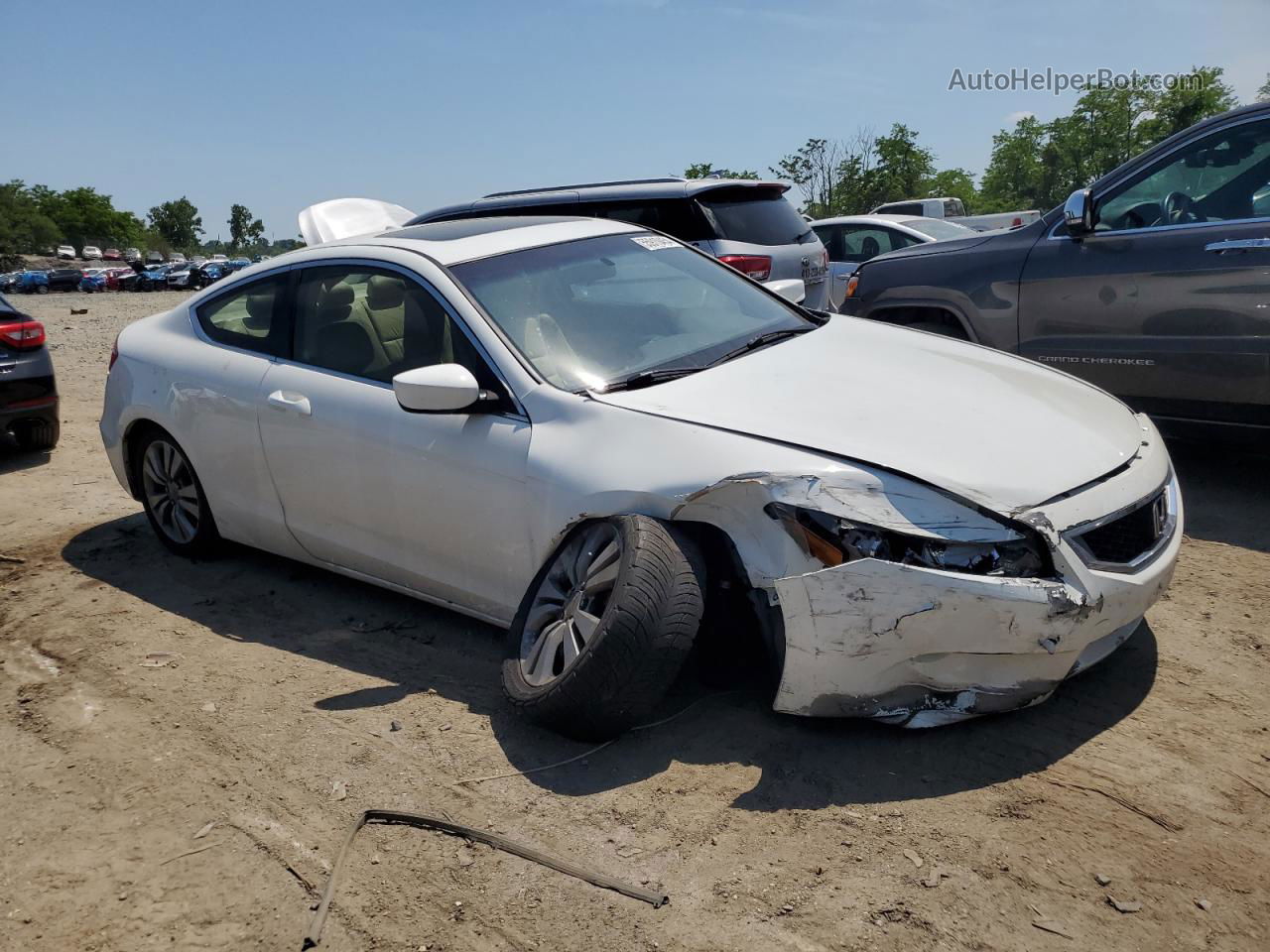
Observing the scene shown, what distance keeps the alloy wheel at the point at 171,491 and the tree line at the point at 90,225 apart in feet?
251

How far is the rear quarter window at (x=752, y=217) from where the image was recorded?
7910 mm

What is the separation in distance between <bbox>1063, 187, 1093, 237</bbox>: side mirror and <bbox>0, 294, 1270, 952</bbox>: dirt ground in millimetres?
1985

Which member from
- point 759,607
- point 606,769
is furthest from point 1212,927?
point 606,769

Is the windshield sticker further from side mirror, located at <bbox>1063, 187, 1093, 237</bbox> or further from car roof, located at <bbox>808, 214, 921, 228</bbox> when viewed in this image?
car roof, located at <bbox>808, 214, 921, 228</bbox>

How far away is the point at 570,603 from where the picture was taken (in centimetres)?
337

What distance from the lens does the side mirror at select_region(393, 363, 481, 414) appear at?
3602 mm

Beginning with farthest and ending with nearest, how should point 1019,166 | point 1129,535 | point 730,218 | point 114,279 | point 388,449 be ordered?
point 114,279 < point 1019,166 < point 730,218 < point 388,449 < point 1129,535

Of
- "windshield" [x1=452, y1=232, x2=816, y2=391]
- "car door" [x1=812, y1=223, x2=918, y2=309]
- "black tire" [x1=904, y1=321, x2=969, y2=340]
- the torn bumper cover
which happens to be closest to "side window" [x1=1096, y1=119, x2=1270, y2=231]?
"black tire" [x1=904, y1=321, x2=969, y2=340]

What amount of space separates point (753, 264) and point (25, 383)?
5503mm

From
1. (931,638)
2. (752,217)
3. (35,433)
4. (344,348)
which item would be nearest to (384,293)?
(344,348)

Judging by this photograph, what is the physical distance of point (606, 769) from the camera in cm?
317

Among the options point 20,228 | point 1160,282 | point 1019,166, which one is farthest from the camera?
point 20,228

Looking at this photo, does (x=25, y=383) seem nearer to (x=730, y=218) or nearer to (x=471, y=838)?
(x=730, y=218)

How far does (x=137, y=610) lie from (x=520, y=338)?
7.73ft
